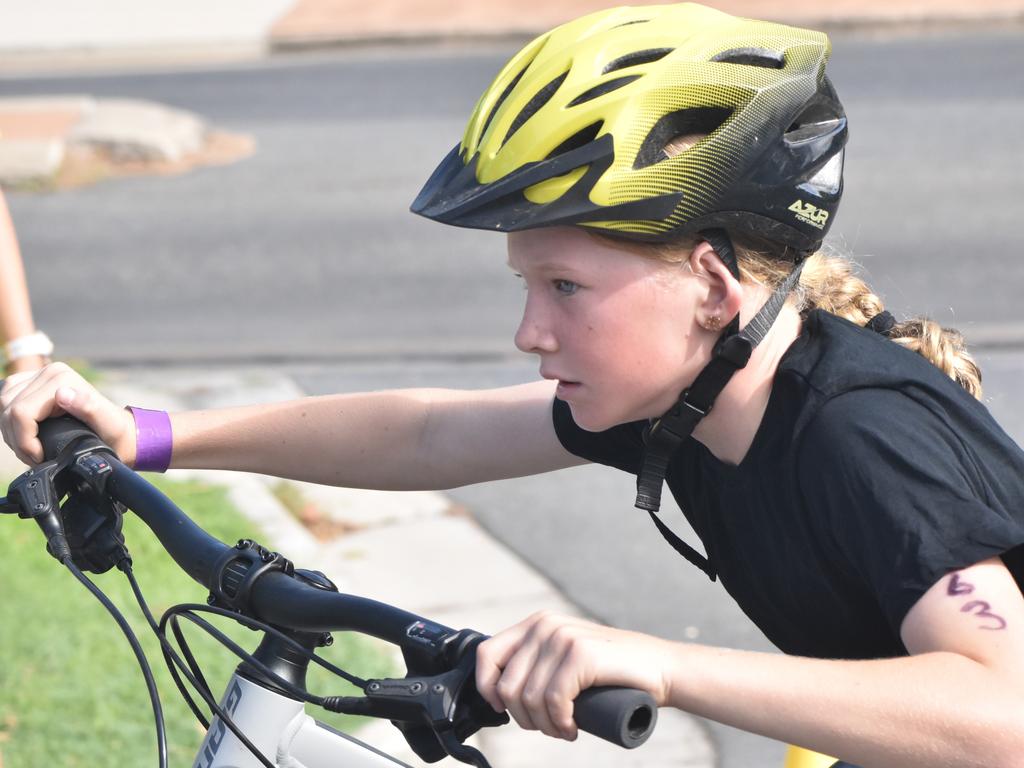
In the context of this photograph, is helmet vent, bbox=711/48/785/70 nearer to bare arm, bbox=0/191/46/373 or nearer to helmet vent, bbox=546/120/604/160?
helmet vent, bbox=546/120/604/160

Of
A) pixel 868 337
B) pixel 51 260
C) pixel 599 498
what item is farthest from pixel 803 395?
pixel 51 260

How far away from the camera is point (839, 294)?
7.78ft

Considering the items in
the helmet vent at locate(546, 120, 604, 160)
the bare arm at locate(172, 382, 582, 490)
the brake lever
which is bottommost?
the bare arm at locate(172, 382, 582, 490)

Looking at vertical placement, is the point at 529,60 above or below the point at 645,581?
above

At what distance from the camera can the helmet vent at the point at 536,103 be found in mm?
2115

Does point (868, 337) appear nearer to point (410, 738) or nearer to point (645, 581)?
point (410, 738)

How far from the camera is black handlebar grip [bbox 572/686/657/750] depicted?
1.51 metres

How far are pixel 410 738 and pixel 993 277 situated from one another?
25.5ft

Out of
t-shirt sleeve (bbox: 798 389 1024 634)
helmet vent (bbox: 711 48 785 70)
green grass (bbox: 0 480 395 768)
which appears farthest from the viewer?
green grass (bbox: 0 480 395 768)

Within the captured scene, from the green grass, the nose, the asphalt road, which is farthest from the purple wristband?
the asphalt road

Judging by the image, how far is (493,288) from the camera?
29.8 ft

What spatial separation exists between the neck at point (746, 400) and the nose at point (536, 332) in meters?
0.32

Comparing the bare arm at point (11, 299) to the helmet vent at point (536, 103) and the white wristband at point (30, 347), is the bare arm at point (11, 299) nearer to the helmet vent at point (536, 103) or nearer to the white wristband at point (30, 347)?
the white wristband at point (30, 347)

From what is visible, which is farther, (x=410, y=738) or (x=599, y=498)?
(x=599, y=498)
